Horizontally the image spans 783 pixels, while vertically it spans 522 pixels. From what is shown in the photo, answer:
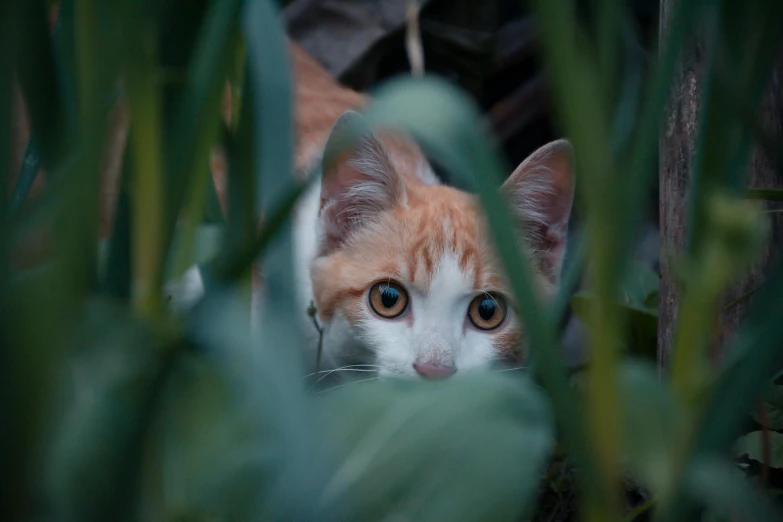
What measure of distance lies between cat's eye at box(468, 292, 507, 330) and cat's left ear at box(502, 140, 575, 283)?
0.12m

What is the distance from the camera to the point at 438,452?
0.49 meters

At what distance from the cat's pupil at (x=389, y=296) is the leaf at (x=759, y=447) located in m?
0.58

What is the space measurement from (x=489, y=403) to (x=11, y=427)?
0.28 m

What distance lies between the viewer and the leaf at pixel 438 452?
0.46 m

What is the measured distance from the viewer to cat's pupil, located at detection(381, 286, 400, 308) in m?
1.37

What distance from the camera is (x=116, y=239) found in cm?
62

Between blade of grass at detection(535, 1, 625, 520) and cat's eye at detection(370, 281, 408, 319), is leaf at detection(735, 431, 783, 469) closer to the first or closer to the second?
cat's eye at detection(370, 281, 408, 319)

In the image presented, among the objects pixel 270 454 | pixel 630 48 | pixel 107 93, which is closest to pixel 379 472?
pixel 270 454

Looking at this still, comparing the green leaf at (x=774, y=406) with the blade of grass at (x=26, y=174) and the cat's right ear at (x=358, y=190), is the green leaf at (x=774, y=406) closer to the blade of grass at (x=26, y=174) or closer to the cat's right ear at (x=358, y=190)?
the cat's right ear at (x=358, y=190)

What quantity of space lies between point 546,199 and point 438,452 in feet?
3.15

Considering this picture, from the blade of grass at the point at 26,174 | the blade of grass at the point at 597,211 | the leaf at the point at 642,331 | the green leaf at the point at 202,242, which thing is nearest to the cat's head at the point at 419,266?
the leaf at the point at 642,331

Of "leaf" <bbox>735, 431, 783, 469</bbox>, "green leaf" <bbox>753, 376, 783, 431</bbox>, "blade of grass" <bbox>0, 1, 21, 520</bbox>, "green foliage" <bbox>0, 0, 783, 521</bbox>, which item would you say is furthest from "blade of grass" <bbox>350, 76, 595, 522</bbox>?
"green leaf" <bbox>753, 376, 783, 431</bbox>

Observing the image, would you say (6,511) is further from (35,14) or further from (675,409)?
(675,409)

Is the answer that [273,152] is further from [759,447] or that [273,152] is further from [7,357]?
[759,447]
